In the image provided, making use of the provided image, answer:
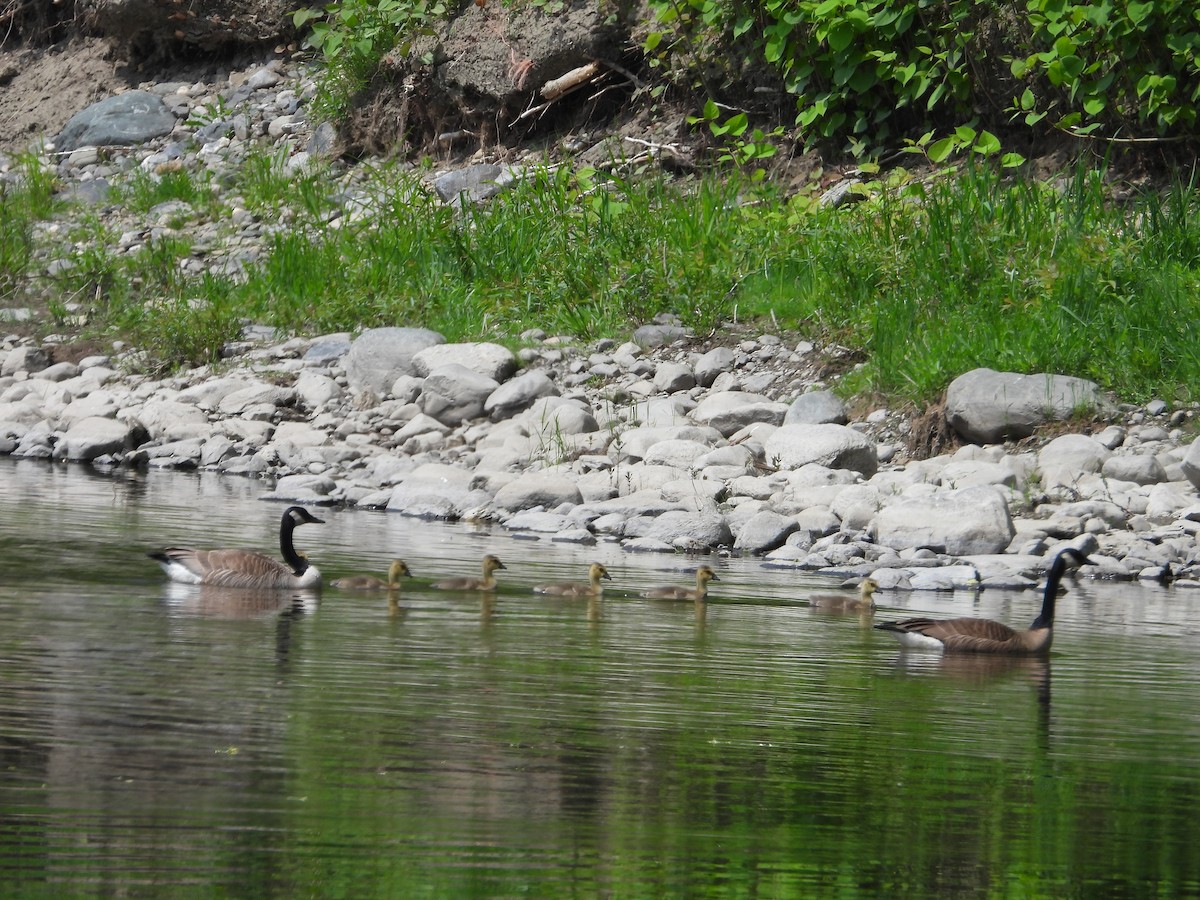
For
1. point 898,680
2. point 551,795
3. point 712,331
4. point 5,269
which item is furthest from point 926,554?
point 5,269

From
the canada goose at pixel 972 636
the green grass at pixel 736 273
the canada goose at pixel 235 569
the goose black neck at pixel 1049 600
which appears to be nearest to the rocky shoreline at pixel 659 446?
the green grass at pixel 736 273

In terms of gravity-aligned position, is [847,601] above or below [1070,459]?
below

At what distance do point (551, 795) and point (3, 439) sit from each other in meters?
13.5

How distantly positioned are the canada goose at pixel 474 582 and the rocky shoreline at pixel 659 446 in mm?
2682

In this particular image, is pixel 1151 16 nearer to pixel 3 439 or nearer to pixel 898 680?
pixel 898 680

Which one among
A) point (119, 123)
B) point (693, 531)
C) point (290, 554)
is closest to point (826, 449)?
point (693, 531)

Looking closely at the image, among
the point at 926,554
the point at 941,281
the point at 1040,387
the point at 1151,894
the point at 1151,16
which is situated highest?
the point at 1151,16

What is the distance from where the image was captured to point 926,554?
11977mm

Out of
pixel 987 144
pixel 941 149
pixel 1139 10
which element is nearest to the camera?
pixel 1139 10

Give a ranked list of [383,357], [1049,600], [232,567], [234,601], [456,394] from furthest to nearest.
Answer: [383,357] < [456,394] < [232,567] < [234,601] < [1049,600]

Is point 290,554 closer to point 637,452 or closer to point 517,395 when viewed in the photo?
point 637,452

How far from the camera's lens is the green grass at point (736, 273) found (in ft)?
48.0

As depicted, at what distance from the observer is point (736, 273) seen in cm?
1755

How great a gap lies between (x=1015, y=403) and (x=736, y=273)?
4332 mm
